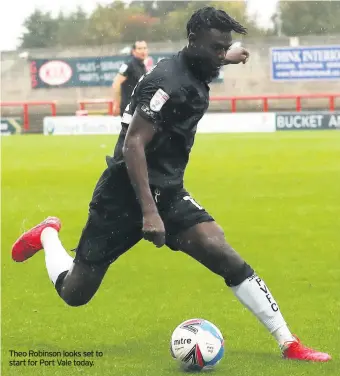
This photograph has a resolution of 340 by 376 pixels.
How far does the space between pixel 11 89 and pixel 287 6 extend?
1515 cm

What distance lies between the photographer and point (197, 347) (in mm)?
6363

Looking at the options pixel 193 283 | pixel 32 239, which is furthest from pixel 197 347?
pixel 193 283

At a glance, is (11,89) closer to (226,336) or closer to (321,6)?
(321,6)

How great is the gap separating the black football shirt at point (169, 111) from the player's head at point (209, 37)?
0.10 meters

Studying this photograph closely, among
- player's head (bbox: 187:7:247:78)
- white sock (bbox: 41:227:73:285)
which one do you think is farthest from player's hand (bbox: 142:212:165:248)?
white sock (bbox: 41:227:73:285)

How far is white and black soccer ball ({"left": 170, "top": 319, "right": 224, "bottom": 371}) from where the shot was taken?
6355 millimetres

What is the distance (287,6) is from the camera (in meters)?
49.8

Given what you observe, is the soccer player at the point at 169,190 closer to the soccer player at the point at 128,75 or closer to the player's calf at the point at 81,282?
the player's calf at the point at 81,282

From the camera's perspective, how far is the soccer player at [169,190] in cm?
605

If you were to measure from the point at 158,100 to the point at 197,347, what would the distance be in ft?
5.05

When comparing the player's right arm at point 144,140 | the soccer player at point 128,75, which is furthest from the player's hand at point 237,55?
→ the soccer player at point 128,75

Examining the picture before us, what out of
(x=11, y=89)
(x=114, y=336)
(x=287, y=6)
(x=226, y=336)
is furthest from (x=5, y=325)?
(x=11, y=89)

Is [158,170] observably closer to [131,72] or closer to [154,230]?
[154,230]

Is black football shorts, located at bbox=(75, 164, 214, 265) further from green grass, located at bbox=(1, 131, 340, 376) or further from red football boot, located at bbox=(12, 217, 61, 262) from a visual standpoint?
red football boot, located at bbox=(12, 217, 61, 262)
